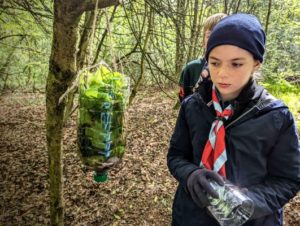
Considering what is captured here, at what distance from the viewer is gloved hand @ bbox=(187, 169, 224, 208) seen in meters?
1.37

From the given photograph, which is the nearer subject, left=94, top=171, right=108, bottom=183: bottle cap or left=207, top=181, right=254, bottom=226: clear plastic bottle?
left=207, top=181, right=254, bottom=226: clear plastic bottle

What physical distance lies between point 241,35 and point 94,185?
3.49m

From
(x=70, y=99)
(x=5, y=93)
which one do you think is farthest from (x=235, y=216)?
(x=5, y=93)

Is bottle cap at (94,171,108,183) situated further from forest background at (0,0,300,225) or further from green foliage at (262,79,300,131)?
green foliage at (262,79,300,131)

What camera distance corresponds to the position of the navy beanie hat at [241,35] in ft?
4.84

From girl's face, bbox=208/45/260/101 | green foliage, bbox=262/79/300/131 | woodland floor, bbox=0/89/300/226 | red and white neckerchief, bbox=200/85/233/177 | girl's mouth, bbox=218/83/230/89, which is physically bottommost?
woodland floor, bbox=0/89/300/226

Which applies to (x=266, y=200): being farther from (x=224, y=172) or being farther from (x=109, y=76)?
(x=109, y=76)

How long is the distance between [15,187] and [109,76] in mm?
3517

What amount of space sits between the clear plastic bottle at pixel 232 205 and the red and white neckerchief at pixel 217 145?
18cm

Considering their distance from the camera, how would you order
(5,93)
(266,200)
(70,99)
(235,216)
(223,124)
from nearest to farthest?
(235,216) → (266,200) → (223,124) → (70,99) → (5,93)

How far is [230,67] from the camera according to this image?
152cm

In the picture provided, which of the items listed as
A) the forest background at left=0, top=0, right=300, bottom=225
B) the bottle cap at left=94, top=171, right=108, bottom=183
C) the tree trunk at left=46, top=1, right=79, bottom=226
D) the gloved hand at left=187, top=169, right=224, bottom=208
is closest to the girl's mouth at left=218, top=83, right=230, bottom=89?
Answer: the gloved hand at left=187, top=169, right=224, bottom=208

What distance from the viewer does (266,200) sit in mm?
1472

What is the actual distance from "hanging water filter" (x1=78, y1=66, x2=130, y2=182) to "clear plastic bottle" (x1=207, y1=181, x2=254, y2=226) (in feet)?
2.21
